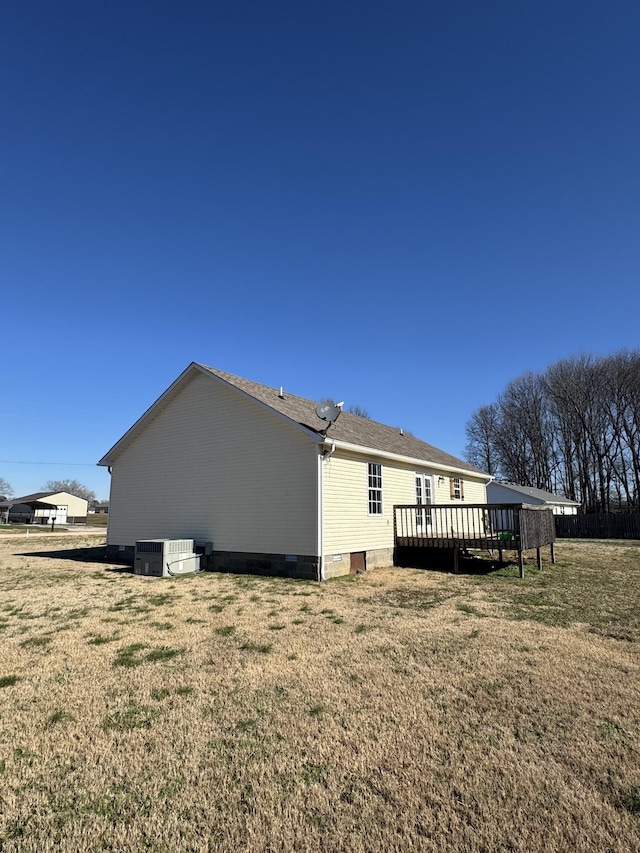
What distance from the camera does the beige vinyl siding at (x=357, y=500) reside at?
1130 cm

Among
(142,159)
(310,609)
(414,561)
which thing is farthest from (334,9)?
(414,561)

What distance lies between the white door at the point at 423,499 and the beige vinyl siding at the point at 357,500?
453mm

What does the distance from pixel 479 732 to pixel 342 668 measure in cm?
166

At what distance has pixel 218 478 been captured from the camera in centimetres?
1280

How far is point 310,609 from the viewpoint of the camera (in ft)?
25.2

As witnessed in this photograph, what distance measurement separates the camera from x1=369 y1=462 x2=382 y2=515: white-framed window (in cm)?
1320

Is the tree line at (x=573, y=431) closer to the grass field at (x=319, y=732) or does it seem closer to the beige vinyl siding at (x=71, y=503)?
the grass field at (x=319, y=732)

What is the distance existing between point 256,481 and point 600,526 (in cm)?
2695

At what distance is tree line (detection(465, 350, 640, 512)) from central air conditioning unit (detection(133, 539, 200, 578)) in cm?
3641

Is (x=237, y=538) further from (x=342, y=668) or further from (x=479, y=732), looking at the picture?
(x=479, y=732)

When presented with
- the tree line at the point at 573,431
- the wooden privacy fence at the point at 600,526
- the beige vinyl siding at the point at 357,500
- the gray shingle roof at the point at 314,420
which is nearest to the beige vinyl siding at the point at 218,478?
the gray shingle roof at the point at 314,420

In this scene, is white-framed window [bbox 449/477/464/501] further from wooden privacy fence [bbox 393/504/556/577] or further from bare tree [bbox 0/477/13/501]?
bare tree [bbox 0/477/13/501]

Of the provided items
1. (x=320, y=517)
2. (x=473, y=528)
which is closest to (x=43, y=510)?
(x=320, y=517)

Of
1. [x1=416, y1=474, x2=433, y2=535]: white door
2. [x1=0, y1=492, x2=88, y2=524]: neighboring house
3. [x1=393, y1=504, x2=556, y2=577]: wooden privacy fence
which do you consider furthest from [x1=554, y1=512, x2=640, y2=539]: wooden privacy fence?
[x1=0, y1=492, x2=88, y2=524]: neighboring house
